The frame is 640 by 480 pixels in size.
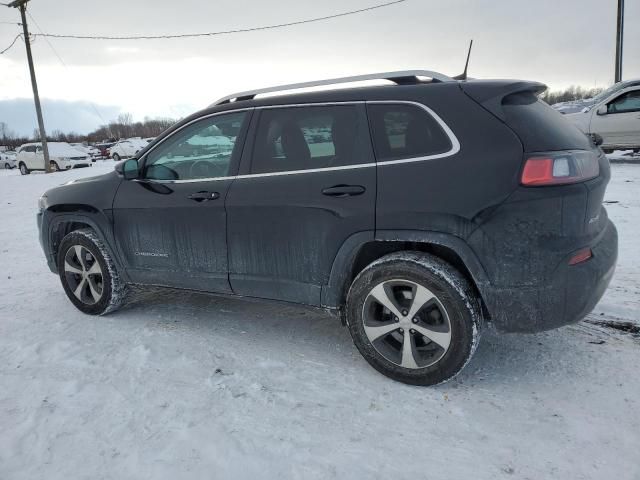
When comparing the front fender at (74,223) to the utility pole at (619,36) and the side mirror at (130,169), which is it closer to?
the side mirror at (130,169)

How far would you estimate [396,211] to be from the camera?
2.74 meters

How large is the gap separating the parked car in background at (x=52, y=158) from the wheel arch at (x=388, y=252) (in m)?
25.9

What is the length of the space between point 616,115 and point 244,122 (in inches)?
484

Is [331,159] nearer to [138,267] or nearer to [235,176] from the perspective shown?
[235,176]

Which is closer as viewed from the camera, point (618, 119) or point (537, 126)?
point (537, 126)

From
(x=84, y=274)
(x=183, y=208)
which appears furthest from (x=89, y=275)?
(x=183, y=208)

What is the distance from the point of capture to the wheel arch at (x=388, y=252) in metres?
2.63

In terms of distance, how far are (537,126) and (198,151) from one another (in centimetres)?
238

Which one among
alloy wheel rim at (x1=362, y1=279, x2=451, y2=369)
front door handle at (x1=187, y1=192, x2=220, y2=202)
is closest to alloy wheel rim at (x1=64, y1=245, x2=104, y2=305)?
front door handle at (x1=187, y1=192, x2=220, y2=202)

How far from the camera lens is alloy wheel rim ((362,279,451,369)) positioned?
8.98 feet

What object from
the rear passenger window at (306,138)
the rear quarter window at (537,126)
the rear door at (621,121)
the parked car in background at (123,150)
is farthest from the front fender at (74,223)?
the parked car in background at (123,150)

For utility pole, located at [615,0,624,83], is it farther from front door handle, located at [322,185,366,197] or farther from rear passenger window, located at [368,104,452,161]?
front door handle, located at [322,185,366,197]

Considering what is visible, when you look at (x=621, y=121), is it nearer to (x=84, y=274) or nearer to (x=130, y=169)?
(x=130, y=169)

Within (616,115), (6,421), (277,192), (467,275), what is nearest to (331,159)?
(277,192)
